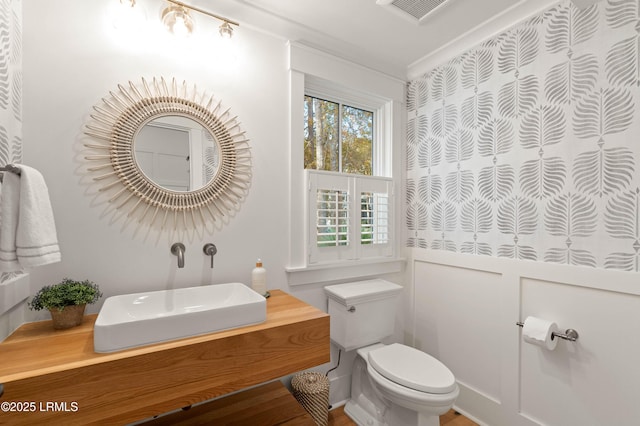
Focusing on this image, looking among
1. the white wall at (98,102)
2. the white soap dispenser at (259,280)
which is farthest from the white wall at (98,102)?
the white soap dispenser at (259,280)

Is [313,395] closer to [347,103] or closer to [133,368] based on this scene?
[133,368]

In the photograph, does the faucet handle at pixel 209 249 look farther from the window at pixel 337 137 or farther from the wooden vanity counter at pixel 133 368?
the window at pixel 337 137

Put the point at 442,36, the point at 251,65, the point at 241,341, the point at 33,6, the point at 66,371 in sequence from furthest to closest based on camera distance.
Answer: the point at 442,36 → the point at 251,65 → the point at 33,6 → the point at 241,341 → the point at 66,371

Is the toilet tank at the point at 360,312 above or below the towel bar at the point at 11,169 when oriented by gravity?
below

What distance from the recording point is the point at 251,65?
64.6 inches

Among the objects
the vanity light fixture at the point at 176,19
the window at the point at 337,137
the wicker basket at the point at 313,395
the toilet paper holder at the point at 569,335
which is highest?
the vanity light fixture at the point at 176,19

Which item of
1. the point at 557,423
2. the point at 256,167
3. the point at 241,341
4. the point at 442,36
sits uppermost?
the point at 442,36

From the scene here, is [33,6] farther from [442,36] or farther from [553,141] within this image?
[553,141]

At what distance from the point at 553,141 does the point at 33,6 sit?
238 cm

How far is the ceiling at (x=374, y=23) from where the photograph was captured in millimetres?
1513

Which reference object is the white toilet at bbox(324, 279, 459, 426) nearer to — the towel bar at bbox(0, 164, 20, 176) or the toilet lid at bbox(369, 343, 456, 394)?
the toilet lid at bbox(369, 343, 456, 394)

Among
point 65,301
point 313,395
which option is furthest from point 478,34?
point 65,301

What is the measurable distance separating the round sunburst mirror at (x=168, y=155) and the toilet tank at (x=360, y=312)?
0.83 m

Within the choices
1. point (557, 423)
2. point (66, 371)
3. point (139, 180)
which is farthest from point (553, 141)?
point (66, 371)
